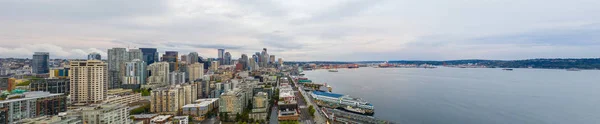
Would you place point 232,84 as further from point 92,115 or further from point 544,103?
point 544,103

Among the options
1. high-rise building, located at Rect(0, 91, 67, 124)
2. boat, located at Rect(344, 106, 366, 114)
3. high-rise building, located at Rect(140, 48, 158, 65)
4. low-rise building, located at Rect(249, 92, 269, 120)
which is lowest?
boat, located at Rect(344, 106, 366, 114)

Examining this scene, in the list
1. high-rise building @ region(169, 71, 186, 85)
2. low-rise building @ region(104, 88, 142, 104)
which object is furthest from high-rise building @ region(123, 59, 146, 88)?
low-rise building @ region(104, 88, 142, 104)

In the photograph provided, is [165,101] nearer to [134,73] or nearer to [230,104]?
[230,104]

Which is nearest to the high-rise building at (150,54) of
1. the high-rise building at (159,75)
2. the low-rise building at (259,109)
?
the high-rise building at (159,75)

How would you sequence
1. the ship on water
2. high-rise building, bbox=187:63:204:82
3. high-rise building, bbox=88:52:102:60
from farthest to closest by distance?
high-rise building, bbox=88:52:102:60
high-rise building, bbox=187:63:204:82
the ship on water

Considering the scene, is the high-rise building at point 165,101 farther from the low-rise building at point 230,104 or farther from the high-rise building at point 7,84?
the high-rise building at point 7,84

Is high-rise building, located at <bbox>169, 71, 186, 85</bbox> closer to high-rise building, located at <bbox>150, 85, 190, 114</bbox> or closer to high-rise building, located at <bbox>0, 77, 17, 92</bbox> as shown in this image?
high-rise building, located at <bbox>0, 77, 17, 92</bbox>

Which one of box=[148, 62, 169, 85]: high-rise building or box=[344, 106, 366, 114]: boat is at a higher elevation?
box=[148, 62, 169, 85]: high-rise building

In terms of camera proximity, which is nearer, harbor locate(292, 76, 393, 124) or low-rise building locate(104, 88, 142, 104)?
harbor locate(292, 76, 393, 124)
